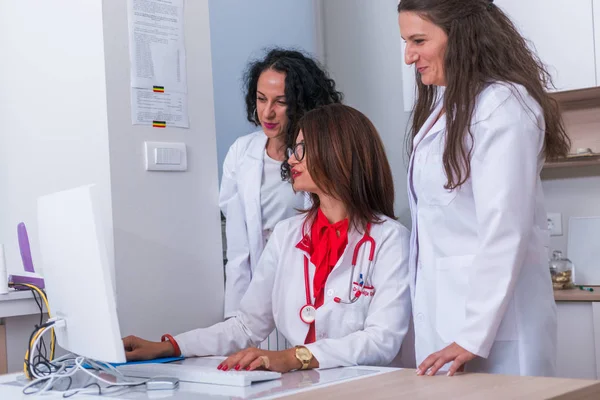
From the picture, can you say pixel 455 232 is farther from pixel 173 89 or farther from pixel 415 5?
pixel 173 89

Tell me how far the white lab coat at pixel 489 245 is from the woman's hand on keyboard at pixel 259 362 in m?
0.34

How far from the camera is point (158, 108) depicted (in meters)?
2.23

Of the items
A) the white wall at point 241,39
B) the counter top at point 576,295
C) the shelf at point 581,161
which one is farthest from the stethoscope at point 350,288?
the white wall at point 241,39

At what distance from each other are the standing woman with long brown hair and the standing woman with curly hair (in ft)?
2.63

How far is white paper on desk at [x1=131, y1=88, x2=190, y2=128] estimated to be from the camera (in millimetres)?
2174

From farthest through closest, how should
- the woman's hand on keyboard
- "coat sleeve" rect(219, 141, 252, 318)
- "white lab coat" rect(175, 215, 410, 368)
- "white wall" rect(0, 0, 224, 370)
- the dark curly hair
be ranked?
the dark curly hair < "coat sleeve" rect(219, 141, 252, 318) < "white wall" rect(0, 0, 224, 370) < "white lab coat" rect(175, 215, 410, 368) < the woman's hand on keyboard

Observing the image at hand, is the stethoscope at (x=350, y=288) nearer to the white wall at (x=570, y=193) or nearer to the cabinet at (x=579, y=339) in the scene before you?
the cabinet at (x=579, y=339)

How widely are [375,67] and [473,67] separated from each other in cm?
195

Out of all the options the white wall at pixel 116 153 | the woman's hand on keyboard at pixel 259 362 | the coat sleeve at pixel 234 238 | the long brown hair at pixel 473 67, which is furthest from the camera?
the coat sleeve at pixel 234 238

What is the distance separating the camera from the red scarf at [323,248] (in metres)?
1.91

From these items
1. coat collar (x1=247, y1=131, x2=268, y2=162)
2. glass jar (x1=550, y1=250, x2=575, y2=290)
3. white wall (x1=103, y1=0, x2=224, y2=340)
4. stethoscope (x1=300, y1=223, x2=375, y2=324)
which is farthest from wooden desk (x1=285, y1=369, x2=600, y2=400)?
glass jar (x1=550, y1=250, x2=575, y2=290)

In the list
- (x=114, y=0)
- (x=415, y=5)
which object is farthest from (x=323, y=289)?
(x=114, y=0)

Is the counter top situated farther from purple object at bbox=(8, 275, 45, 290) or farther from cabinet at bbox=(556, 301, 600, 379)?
purple object at bbox=(8, 275, 45, 290)

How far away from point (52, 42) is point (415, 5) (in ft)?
3.73
